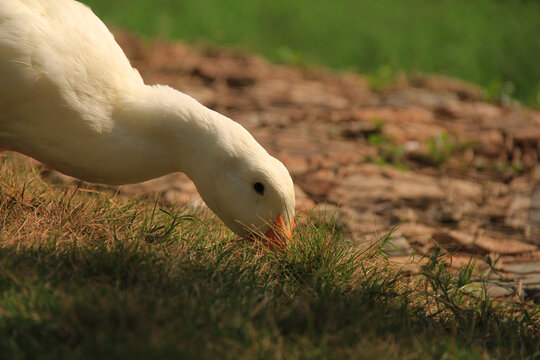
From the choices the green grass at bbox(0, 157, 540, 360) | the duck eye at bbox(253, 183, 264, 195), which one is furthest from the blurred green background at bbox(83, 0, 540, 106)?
the duck eye at bbox(253, 183, 264, 195)

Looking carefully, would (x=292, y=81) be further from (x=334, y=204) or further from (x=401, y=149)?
(x=334, y=204)

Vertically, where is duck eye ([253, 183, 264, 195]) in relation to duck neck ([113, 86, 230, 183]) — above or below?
below

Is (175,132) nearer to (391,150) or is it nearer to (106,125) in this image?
(106,125)

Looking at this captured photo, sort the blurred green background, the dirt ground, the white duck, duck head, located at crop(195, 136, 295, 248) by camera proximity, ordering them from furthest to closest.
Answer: the blurred green background
the dirt ground
duck head, located at crop(195, 136, 295, 248)
the white duck

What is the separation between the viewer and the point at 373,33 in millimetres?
9211

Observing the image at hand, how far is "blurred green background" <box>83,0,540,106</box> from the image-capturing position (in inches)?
328

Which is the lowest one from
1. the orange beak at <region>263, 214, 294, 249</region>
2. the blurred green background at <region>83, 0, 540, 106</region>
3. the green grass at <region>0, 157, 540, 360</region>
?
the green grass at <region>0, 157, 540, 360</region>

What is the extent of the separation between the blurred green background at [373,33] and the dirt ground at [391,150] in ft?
1.80

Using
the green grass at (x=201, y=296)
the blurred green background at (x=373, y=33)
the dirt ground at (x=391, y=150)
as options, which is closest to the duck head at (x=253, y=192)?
the green grass at (x=201, y=296)

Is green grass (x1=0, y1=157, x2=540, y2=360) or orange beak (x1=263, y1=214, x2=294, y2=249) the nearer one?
green grass (x1=0, y1=157, x2=540, y2=360)

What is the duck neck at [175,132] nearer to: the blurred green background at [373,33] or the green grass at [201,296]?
the green grass at [201,296]

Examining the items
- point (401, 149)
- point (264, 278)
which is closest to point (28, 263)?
point (264, 278)

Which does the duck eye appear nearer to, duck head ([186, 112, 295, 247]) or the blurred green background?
duck head ([186, 112, 295, 247])

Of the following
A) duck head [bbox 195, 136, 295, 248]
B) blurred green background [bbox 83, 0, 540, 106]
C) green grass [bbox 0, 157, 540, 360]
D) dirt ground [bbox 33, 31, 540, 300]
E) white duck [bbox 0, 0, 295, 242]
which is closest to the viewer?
green grass [bbox 0, 157, 540, 360]
